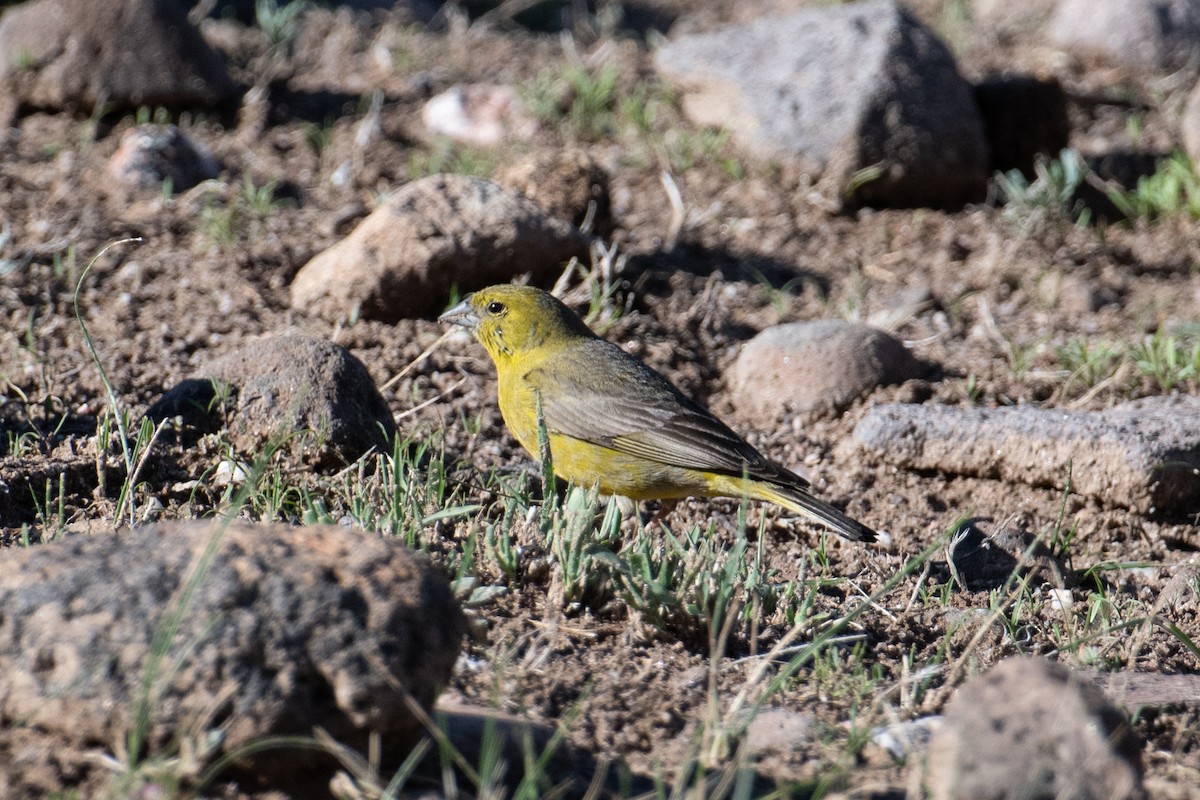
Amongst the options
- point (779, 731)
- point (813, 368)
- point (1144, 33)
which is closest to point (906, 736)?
point (779, 731)

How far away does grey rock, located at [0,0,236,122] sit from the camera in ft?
23.8

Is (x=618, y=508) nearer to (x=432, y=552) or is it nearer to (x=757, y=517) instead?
(x=432, y=552)

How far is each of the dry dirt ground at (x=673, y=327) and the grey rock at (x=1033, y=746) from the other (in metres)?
0.44

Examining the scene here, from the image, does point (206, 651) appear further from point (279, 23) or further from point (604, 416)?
point (279, 23)

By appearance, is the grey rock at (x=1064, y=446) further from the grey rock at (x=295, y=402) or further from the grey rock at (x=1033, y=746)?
the grey rock at (x=1033, y=746)

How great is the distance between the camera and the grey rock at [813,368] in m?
5.84

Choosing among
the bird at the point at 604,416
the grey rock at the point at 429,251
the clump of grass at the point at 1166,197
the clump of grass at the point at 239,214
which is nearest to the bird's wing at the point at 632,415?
the bird at the point at 604,416

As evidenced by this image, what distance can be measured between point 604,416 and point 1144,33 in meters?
5.89

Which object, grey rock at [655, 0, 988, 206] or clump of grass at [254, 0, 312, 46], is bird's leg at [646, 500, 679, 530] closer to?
grey rock at [655, 0, 988, 206]

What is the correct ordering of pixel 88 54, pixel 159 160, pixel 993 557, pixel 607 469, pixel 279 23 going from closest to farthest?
pixel 993 557 < pixel 607 469 < pixel 159 160 < pixel 88 54 < pixel 279 23

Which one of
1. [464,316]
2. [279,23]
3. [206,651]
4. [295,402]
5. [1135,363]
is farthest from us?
[279,23]

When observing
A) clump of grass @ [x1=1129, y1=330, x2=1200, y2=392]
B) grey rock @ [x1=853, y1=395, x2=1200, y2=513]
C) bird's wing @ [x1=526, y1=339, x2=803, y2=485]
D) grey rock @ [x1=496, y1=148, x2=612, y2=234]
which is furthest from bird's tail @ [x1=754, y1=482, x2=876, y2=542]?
grey rock @ [x1=496, y1=148, x2=612, y2=234]

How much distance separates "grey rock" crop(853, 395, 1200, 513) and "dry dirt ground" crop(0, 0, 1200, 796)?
92 millimetres

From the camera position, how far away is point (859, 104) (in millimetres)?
7336
